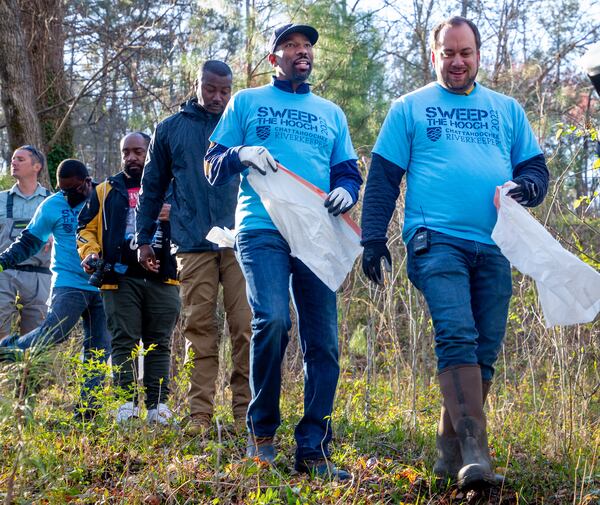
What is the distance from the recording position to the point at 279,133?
4391mm

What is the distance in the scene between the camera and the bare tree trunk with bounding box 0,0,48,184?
430 inches

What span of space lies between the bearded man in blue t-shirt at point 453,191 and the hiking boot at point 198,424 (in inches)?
63.5

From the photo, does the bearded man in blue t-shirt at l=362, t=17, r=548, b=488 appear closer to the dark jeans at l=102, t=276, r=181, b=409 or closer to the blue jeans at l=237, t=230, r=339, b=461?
the blue jeans at l=237, t=230, r=339, b=461

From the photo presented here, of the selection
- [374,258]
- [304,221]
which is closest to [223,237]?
[304,221]

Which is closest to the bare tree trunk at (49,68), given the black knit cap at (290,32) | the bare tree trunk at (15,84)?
the bare tree trunk at (15,84)

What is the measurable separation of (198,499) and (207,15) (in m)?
9.82

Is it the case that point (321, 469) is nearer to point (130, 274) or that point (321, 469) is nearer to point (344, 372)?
point (130, 274)

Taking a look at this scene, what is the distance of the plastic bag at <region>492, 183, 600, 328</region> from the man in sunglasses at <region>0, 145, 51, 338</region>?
453 cm

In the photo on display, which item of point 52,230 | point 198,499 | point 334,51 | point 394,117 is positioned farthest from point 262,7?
point 198,499

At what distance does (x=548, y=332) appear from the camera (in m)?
5.76

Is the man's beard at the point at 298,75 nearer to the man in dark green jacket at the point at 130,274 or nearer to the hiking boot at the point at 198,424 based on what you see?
the man in dark green jacket at the point at 130,274

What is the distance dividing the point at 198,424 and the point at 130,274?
112cm

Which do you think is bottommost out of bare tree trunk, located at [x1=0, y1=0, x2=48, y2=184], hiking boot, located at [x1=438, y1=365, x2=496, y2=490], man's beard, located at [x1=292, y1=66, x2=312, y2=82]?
hiking boot, located at [x1=438, y1=365, x2=496, y2=490]

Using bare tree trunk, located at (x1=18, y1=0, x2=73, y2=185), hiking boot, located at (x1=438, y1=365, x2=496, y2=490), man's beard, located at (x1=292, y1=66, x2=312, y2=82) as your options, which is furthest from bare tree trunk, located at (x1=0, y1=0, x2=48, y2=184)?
hiking boot, located at (x1=438, y1=365, x2=496, y2=490)
